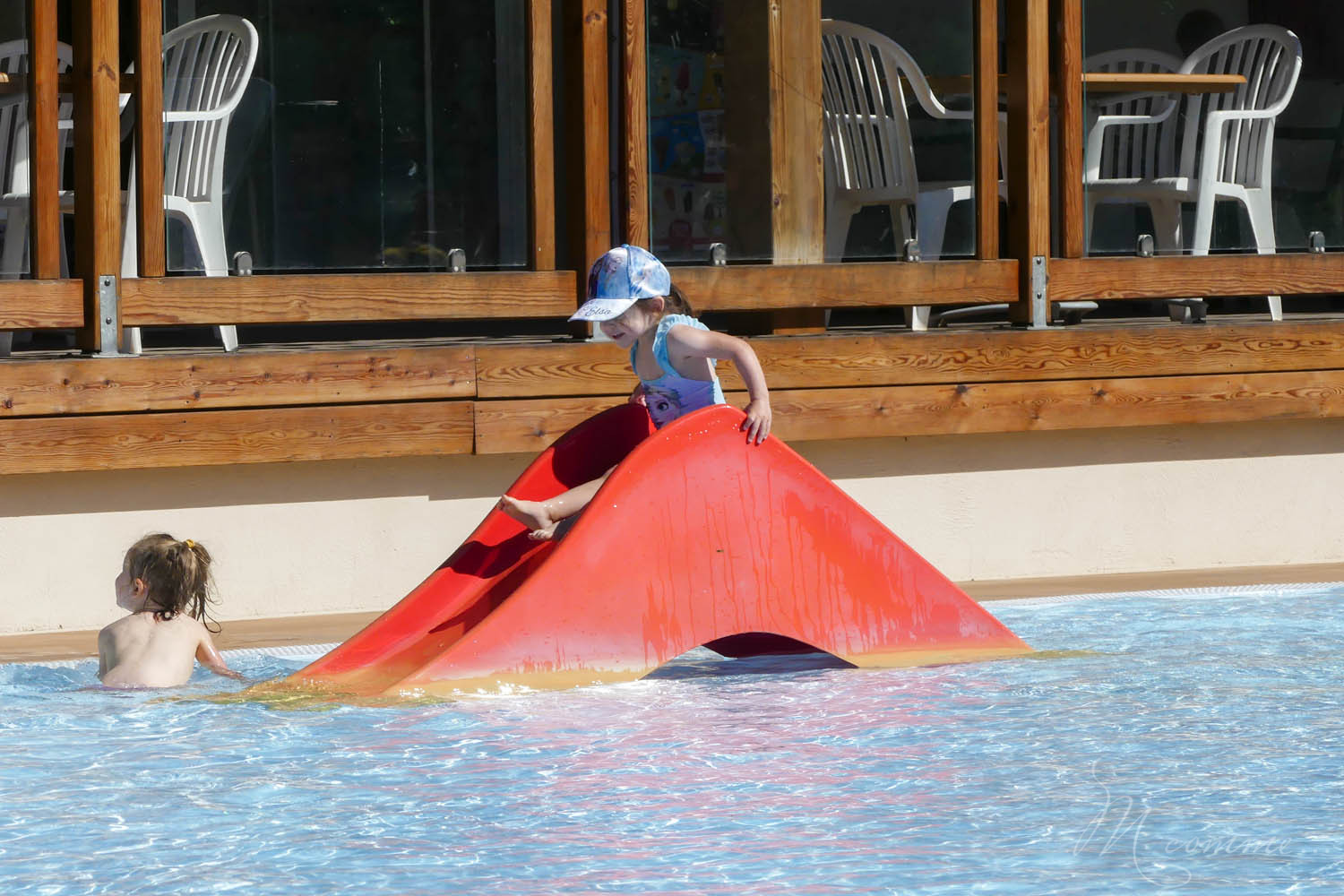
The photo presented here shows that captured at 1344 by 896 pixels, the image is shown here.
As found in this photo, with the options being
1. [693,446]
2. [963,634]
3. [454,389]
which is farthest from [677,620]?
[454,389]

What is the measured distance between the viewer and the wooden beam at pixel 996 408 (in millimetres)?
7672

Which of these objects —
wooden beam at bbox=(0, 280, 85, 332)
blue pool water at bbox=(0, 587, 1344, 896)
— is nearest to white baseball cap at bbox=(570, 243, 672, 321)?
blue pool water at bbox=(0, 587, 1344, 896)

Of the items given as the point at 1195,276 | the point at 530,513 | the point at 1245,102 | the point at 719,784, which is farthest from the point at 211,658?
the point at 1245,102

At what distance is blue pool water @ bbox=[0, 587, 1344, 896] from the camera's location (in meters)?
4.19

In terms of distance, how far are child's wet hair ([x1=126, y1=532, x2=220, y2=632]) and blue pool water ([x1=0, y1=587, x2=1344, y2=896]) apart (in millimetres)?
288

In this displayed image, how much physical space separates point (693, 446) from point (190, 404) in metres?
2.28

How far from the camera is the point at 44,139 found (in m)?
7.28

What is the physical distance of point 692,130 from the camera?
8133 millimetres

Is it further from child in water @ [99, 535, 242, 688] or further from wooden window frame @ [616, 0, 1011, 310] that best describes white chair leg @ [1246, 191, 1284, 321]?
child in water @ [99, 535, 242, 688]

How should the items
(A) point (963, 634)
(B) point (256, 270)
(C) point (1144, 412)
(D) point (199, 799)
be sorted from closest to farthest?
(D) point (199, 799) < (A) point (963, 634) < (B) point (256, 270) < (C) point (1144, 412)

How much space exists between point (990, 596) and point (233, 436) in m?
3.05

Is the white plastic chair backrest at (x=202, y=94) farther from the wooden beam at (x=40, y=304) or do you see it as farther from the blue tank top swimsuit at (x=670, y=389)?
the blue tank top swimsuit at (x=670, y=389)

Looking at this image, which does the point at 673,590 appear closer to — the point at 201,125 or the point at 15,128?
the point at 201,125

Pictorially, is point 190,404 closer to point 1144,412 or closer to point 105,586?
point 105,586
